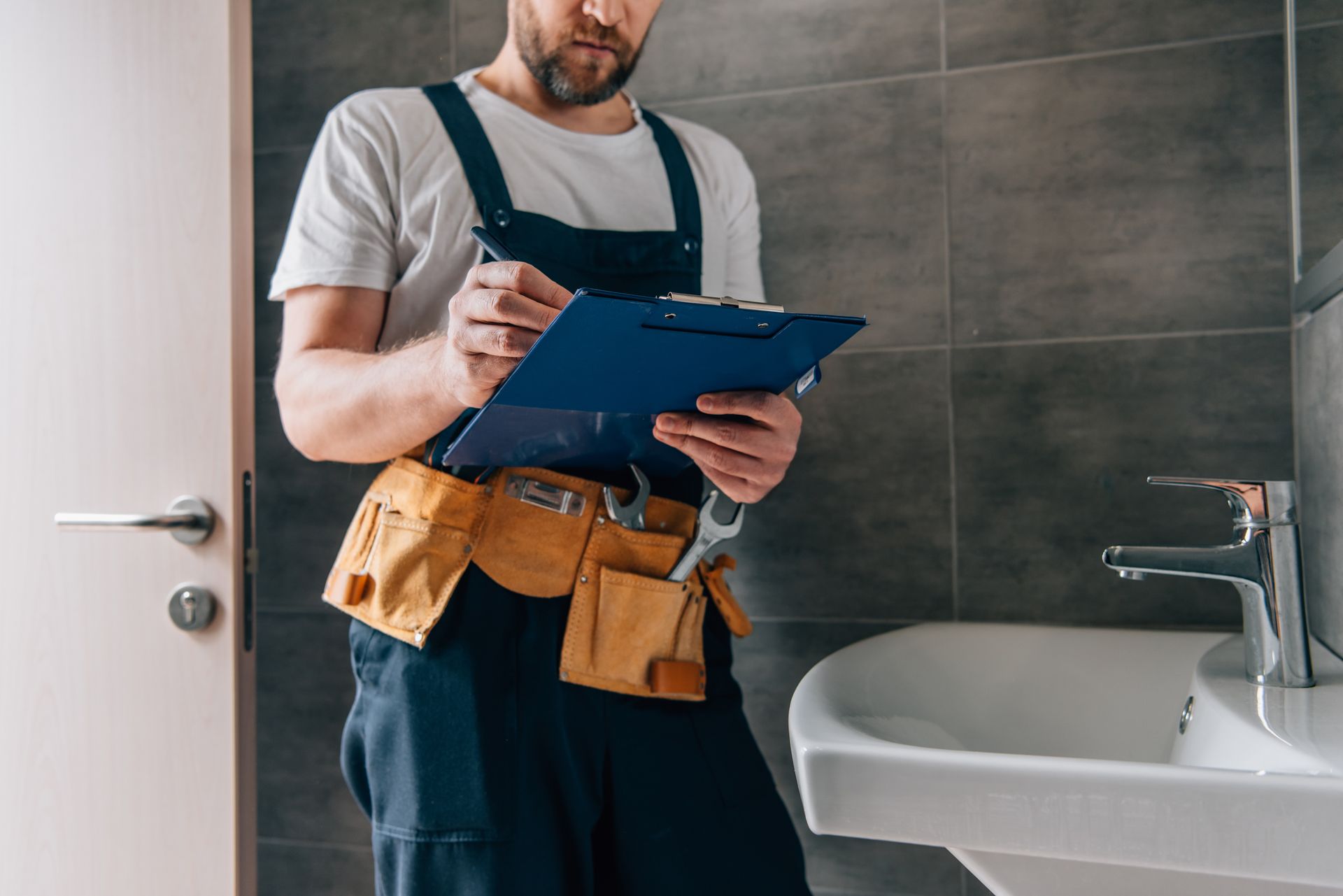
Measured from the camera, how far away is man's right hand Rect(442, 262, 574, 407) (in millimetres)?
642

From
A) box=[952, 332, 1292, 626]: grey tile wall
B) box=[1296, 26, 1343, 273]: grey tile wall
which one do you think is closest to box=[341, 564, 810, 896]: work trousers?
box=[952, 332, 1292, 626]: grey tile wall

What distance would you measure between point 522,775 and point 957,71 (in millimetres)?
967

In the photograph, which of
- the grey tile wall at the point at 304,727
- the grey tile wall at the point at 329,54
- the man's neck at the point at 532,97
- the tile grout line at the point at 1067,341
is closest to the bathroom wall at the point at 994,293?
the tile grout line at the point at 1067,341

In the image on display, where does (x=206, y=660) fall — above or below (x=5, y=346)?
below

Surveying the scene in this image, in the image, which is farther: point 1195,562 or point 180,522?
point 180,522

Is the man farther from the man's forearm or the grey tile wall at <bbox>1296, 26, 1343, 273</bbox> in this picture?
the grey tile wall at <bbox>1296, 26, 1343, 273</bbox>

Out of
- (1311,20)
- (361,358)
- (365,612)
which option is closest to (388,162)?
(361,358)

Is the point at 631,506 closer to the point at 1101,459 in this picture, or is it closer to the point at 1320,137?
the point at 1101,459

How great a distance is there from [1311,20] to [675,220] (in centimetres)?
69

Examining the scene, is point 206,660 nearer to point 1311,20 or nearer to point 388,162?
point 388,162

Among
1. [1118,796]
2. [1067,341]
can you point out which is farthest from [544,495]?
[1067,341]

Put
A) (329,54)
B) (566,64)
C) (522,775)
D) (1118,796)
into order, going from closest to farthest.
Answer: (1118,796), (522,775), (566,64), (329,54)

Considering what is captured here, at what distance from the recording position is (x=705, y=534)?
0.93 metres

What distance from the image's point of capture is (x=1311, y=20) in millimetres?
982
